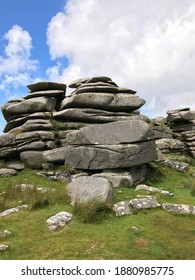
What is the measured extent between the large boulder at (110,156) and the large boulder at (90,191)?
15.3 ft

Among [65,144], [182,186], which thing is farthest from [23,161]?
[182,186]

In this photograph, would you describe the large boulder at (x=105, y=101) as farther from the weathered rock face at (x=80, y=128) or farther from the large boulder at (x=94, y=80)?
the large boulder at (x=94, y=80)

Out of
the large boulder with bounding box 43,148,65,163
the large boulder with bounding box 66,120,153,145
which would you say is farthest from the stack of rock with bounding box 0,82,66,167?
the large boulder with bounding box 66,120,153,145

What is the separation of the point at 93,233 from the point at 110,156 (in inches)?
367

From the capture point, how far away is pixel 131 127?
2178cm

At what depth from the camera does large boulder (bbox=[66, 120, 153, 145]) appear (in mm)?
21422

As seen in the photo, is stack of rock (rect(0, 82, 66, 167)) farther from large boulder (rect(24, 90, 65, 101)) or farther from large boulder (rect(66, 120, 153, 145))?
large boulder (rect(66, 120, 153, 145))

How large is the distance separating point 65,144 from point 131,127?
6.58m

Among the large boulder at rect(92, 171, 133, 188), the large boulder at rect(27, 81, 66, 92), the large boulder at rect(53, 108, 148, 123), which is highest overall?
the large boulder at rect(27, 81, 66, 92)

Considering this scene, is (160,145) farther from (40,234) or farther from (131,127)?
(40,234)

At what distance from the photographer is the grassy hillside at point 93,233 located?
10414 millimetres

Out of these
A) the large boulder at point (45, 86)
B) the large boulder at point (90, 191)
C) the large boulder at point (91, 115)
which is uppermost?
the large boulder at point (45, 86)

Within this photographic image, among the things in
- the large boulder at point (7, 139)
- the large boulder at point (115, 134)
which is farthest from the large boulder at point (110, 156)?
the large boulder at point (7, 139)

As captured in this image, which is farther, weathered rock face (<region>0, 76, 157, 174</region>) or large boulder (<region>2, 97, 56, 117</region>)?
large boulder (<region>2, 97, 56, 117</region>)
